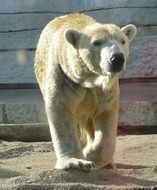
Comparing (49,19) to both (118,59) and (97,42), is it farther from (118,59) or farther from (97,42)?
(118,59)

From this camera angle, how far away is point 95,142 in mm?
5469

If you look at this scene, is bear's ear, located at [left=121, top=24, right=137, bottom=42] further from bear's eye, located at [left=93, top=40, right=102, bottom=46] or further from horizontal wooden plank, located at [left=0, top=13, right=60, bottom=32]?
horizontal wooden plank, located at [left=0, top=13, right=60, bottom=32]

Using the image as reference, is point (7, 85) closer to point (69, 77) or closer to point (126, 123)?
point (126, 123)

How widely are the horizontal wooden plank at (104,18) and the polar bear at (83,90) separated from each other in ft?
12.3

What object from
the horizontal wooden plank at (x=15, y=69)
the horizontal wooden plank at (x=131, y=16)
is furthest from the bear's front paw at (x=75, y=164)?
the horizontal wooden plank at (x=15, y=69)

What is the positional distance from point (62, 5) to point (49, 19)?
246mm

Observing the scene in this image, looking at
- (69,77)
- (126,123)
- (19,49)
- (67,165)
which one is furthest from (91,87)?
(19,49)

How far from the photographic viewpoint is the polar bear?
202 inches

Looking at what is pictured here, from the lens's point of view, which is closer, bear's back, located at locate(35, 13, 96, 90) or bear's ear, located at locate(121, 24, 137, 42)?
bear's ear, located at locate(121, 24, 137, 42)

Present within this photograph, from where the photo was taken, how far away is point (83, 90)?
5391 millimetres

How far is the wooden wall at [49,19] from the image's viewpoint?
9320mm

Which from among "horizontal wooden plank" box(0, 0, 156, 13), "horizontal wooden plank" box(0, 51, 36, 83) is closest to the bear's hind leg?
"horizontal wooden plank" box(0, 0, 156, 13)

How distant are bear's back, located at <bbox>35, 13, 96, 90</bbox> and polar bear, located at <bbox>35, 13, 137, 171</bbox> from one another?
0.02 m

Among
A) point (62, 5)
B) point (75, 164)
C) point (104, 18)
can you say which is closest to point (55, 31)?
point (75, 164)
